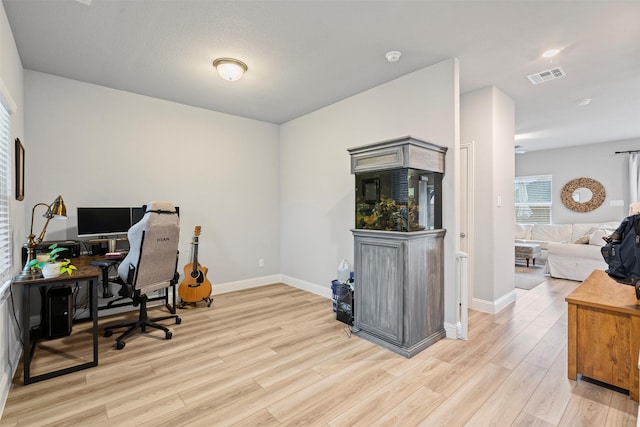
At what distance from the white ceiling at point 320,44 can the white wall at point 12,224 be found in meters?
0.18

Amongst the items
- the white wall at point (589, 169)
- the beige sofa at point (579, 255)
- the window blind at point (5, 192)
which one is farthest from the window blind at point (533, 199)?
the window blind at point (5, 192)

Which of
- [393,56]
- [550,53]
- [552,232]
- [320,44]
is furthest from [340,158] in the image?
[552,232]

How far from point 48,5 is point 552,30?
3826 mm

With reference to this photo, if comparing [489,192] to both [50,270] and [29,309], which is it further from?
[29,309]

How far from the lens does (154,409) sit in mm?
1931

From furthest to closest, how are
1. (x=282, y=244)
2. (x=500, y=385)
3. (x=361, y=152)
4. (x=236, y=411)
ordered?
(x=282, y=244)
(x=361, y=152)
(x=500, y=385)
(x=236, y=411)

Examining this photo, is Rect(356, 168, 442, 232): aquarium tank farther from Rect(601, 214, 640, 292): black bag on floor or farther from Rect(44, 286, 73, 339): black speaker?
Rect(44, 286, 73, 339): black speaker

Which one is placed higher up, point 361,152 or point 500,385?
point 361,152

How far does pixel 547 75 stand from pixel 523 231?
5293 mm

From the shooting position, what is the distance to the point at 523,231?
755cm

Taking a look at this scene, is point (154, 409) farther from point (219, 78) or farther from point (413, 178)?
point (219, 78)

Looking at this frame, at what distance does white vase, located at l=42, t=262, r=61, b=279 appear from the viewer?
7.47 feet

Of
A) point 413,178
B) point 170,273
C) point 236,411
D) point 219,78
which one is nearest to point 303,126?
point 219,78

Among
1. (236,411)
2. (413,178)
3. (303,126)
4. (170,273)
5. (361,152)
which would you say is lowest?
(236,411)
